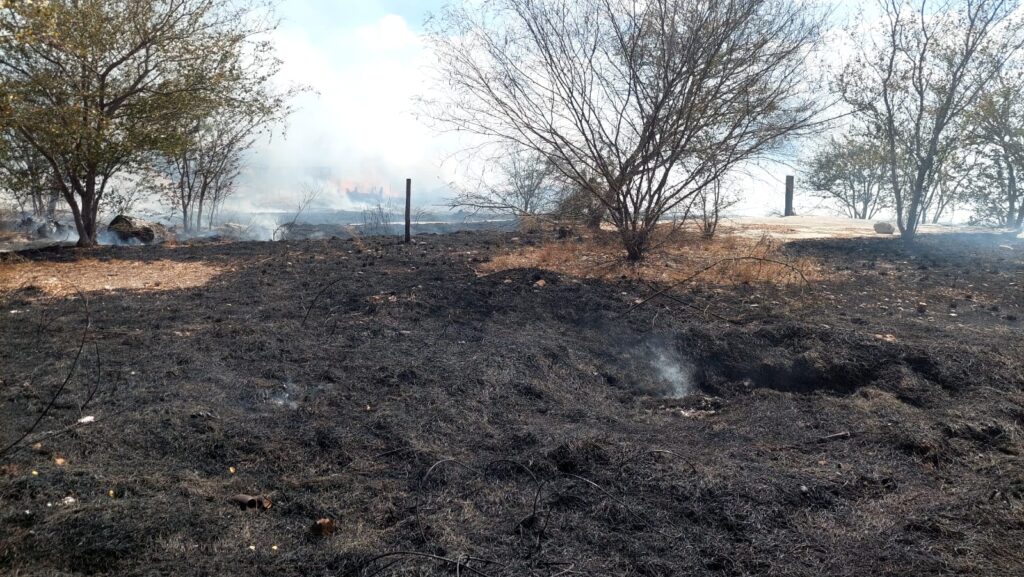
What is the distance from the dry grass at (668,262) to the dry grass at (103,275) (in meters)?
3.78

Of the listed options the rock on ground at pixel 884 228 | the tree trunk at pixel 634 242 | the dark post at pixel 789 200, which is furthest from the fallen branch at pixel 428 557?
the dark post at pixel 789 200

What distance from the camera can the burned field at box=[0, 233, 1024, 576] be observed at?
2730 mm

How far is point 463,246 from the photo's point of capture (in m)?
12.1

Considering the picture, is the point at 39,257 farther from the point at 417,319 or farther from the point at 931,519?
the point at 931,519

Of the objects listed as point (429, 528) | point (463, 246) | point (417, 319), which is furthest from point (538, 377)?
point (463, 246)

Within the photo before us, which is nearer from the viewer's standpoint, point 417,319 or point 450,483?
point 450,483

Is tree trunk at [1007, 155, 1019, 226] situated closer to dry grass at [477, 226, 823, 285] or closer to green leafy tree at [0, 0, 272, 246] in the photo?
dry grass at [477, 226, 823, 285]

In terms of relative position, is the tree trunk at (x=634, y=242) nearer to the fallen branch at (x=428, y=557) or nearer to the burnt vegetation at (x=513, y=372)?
the burnt vegetation at (x=513, y=372)

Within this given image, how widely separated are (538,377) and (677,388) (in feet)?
3.75

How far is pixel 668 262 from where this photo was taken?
10.1 metres

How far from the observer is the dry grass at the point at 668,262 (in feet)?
29.3

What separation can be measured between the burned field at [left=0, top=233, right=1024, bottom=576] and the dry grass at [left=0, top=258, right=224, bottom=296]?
0.30m

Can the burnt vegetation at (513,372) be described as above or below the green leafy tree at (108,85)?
below

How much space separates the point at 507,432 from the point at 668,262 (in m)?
6.55
